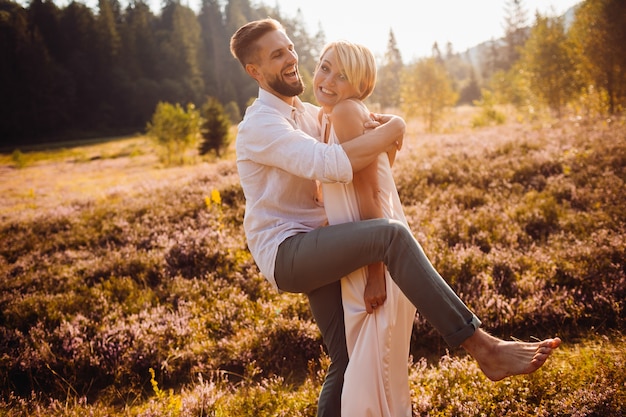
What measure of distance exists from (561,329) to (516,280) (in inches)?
34.1

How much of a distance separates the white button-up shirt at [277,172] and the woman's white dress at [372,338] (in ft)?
0.91

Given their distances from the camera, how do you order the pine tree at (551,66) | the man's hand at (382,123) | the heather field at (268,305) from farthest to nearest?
the pine tree at (551,66) → the heather field at (268,305) → the man's hand at (382,123)

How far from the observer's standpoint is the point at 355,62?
290 cm

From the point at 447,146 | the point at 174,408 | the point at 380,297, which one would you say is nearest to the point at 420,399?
the point at 380,297

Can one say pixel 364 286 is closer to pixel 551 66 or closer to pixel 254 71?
pixel 254 71

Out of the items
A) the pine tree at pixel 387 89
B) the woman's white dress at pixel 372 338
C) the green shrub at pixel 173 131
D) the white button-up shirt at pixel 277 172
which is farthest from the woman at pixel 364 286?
the pine tree at pixel 387 89

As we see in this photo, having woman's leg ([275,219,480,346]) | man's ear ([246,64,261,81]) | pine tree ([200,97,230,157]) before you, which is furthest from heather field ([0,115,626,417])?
pine tree ([200,97,230,157])

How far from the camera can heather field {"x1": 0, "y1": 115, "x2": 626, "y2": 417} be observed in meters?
3.59

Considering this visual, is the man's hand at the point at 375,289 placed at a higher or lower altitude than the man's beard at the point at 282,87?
lower

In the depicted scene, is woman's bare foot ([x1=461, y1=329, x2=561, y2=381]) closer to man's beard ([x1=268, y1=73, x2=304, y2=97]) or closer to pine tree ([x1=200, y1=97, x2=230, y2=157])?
man's beard ([x1=268, y1=73, x2=304, y2=97])

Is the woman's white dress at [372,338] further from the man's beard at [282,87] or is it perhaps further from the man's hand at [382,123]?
the man's beard at [282,87]

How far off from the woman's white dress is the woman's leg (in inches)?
8.9

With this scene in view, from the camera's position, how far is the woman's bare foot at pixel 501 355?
252 centimetres

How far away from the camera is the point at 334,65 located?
9.62 feet
